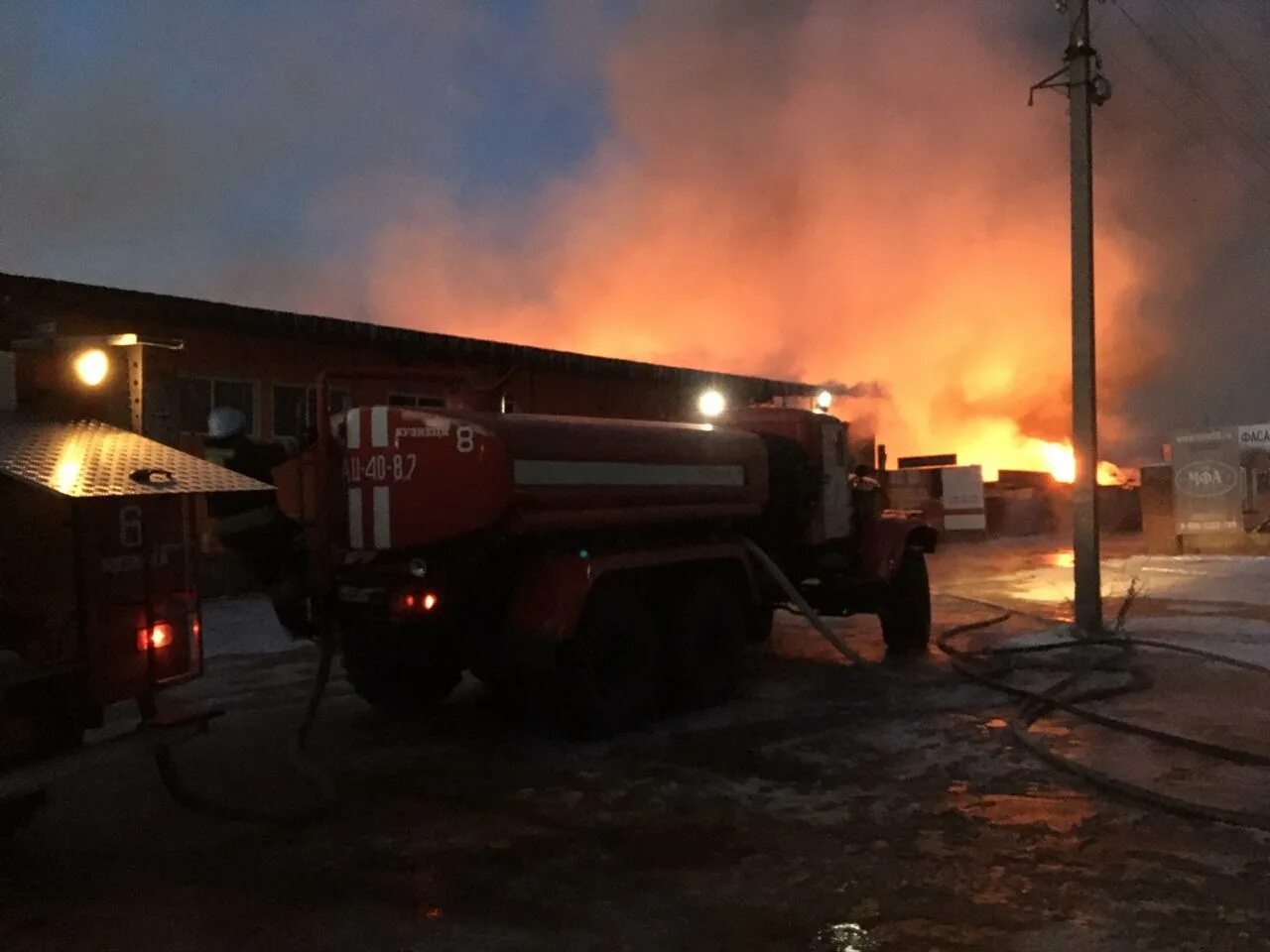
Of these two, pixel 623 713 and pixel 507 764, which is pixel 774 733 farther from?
pixel 507 764

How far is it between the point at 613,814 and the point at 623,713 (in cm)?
187

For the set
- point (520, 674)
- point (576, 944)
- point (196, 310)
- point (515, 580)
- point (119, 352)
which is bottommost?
point (576, 944)

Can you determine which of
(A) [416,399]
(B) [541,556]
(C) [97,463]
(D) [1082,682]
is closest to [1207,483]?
(D) [1082,682]

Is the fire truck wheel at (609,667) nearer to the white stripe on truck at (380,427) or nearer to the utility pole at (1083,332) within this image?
the white stripe on truck at (380,427)

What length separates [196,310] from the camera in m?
15.1

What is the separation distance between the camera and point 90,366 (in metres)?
5.36

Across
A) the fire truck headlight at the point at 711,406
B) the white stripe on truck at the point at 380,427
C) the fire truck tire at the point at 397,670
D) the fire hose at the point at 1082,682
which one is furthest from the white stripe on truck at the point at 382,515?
the fire truck headlight at the point at 711,406

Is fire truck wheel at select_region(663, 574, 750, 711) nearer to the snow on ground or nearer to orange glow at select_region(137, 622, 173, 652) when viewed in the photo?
orange glow at select_region(137, 622, 173, 652)

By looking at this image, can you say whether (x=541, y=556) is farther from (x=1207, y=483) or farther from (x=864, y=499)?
(x=1207, y=483)

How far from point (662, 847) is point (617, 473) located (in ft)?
9.42

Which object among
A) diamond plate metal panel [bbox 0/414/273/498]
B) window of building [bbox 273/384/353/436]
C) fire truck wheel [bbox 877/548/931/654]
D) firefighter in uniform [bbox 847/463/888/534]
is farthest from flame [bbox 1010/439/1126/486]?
diamond plate metal panel [bbox 0/414/273/498]

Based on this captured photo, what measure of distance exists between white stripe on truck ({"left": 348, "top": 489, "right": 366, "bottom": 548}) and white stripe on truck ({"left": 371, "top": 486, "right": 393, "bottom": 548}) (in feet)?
0.42

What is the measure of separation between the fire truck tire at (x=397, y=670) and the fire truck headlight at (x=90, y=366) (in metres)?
2.62

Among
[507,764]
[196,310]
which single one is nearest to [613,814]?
[507,764]
